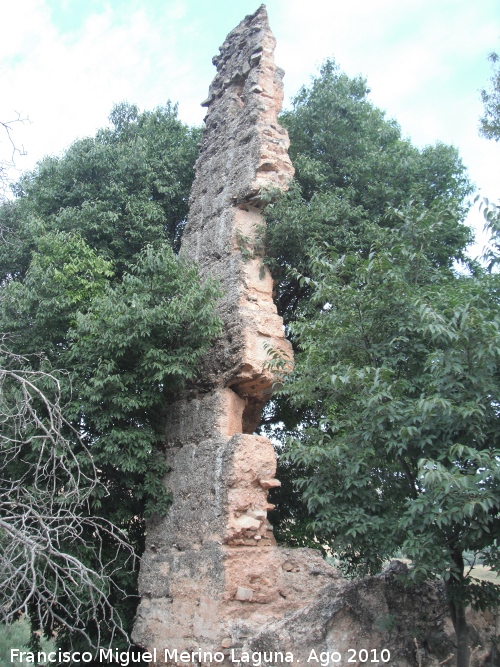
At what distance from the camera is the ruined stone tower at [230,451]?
576cm

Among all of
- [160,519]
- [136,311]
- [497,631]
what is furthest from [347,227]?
[497,631]

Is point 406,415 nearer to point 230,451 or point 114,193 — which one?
point 230,451

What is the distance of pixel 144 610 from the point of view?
629cm

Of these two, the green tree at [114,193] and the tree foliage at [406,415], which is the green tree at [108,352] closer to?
the green tree at [114,193]

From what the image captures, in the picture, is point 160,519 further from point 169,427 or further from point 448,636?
point 448,636

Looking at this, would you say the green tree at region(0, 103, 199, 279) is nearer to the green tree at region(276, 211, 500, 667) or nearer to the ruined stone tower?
the ruined stone tower

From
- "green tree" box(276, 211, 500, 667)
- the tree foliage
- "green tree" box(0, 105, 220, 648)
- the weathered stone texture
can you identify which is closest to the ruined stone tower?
the weathered stone texture

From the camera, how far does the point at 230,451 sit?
6.19 m

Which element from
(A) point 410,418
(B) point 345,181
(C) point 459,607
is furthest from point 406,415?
(B) point 345,181

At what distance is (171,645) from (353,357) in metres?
3.45

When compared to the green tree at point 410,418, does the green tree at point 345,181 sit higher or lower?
higher

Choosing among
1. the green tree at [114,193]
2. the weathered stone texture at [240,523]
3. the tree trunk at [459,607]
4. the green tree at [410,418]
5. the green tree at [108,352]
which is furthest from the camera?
the green tree at [114,193]

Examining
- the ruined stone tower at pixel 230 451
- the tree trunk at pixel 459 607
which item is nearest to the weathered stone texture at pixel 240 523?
the ruined stone tower at pixel 230 451

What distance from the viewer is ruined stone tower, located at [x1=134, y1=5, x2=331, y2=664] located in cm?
576
